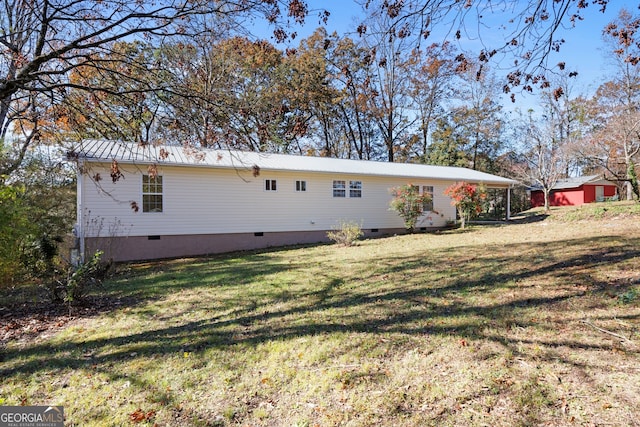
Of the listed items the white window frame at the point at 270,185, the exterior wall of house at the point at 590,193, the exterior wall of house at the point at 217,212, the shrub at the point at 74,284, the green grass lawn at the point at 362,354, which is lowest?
the green grass lawn at the point at 362,354

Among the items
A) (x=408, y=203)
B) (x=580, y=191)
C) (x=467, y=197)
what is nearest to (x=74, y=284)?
(x=408, y=203)

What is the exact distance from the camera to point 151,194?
11539 mm

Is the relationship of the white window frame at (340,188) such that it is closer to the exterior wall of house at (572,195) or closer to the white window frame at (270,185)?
the white window frame at (270,185)

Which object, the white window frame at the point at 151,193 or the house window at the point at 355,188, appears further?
the house window at the point at 355,188

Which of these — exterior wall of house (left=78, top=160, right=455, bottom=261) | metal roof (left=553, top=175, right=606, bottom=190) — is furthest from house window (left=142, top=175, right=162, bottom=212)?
metal roof (left=553, top=175, right=606, bottom=190)

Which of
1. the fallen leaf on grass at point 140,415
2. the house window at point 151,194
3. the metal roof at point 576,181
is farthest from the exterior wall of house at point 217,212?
the metal roof at point 576,181

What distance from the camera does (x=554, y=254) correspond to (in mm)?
7129

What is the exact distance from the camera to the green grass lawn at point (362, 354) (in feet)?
8.50

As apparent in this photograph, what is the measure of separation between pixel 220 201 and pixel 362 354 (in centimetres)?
1024

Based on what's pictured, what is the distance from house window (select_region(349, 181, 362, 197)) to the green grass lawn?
9057mm

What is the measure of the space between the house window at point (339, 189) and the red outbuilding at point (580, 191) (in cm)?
2528

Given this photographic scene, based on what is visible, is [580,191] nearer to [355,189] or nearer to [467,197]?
[467,197]

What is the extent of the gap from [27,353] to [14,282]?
5.68 metres


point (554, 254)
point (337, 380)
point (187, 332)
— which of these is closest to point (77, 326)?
point (187, 332)
